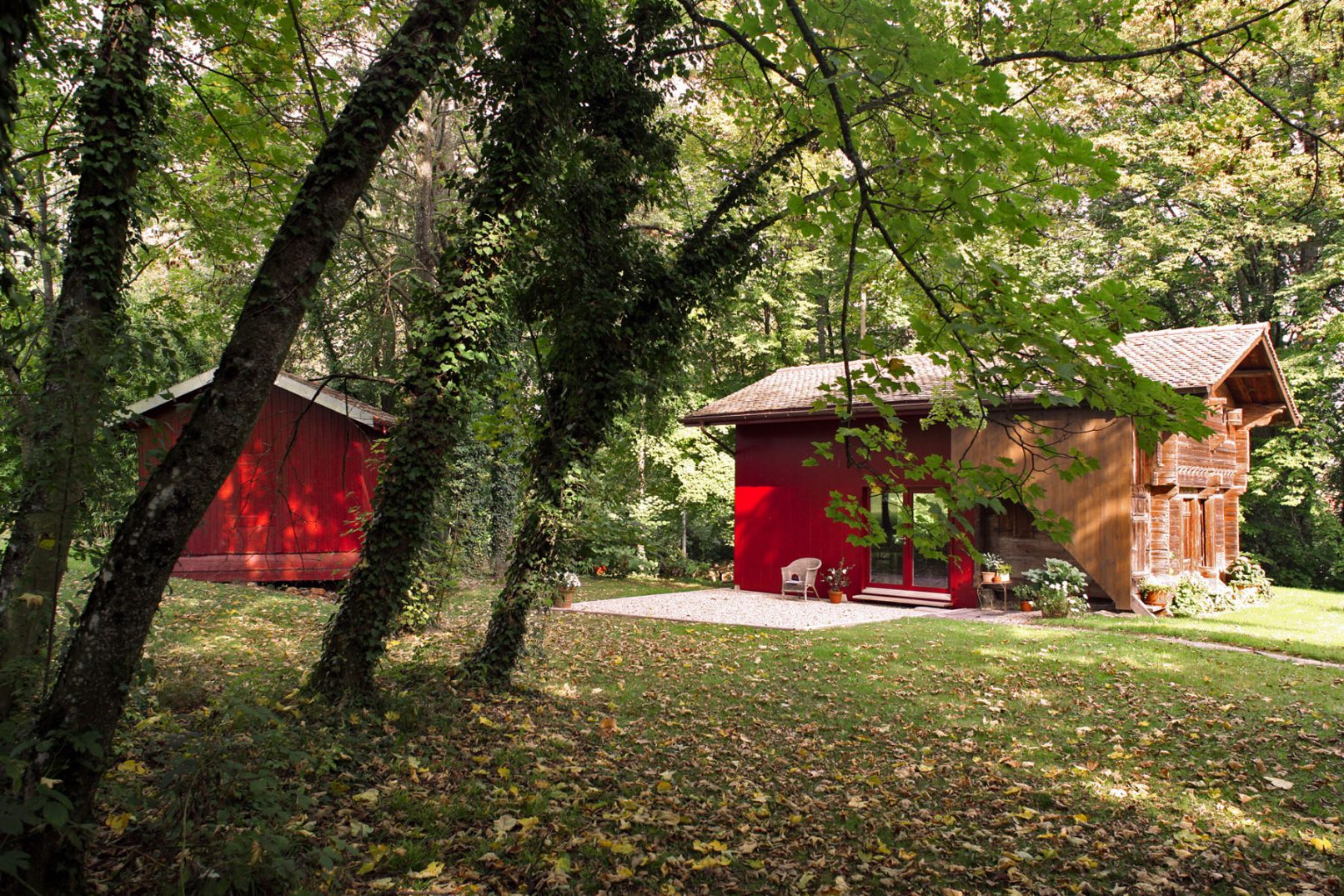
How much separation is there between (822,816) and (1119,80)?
200 inches

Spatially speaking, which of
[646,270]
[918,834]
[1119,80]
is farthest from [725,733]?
[1119,80]

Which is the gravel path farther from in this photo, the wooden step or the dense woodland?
the dense woodland

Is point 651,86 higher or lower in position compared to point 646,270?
higher

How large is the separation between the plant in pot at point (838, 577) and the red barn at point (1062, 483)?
5.4 inches

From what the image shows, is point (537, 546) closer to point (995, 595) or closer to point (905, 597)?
point (905, 597)

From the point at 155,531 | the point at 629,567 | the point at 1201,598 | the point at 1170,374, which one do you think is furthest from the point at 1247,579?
the point at 155,531

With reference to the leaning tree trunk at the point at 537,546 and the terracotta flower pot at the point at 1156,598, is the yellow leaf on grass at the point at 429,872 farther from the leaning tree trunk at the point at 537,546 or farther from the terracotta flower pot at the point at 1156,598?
the terracotta flower pot at the point at 1156,598

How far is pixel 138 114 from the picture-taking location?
4.95 m

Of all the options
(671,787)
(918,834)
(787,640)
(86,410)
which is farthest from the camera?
(787,640)

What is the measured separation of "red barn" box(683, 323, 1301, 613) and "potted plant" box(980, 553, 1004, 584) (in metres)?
0.26

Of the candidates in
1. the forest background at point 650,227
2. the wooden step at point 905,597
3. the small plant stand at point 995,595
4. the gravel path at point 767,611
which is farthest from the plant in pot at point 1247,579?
the gravel path at point 767,611

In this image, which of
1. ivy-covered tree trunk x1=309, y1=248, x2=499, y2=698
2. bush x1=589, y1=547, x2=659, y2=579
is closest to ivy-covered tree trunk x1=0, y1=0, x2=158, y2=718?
ivy-covered tree trunk x1=309, y1=248, x2=499, y2=698

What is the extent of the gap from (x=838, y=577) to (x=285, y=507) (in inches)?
428

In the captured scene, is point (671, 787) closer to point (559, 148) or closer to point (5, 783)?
point (5, 783)
